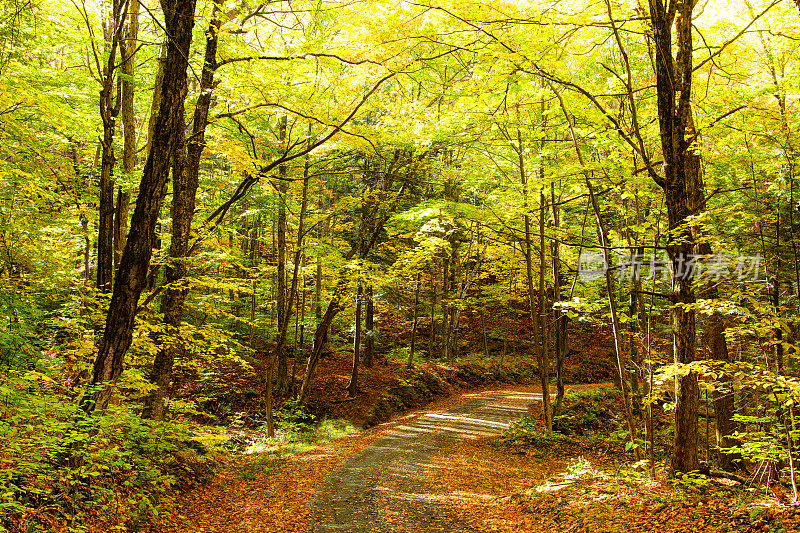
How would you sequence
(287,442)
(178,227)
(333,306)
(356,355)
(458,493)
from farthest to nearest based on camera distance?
(356,355) < (333,306) < (287,442) < (458,493) < (178,227)

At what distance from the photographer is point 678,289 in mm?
5555

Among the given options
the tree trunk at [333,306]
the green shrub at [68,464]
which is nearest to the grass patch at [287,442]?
the tree trunk at [333,306]

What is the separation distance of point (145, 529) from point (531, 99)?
1103 centimetres

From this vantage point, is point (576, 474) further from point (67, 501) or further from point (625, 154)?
point (67, 501)

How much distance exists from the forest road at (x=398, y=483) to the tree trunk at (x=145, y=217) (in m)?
3.58

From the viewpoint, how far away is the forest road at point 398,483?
6.66 m

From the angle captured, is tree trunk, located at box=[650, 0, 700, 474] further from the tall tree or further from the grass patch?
the grass patch

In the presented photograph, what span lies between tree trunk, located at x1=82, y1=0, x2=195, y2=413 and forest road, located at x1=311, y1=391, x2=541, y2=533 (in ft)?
11.7

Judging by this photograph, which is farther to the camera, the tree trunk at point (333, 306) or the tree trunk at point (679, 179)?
the tree trunk at point (333, 306)

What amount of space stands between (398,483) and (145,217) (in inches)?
260

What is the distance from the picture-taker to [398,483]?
873 cm

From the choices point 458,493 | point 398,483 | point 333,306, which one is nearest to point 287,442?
point 333,306

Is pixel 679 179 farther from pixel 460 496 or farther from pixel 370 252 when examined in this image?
pixel 370 252

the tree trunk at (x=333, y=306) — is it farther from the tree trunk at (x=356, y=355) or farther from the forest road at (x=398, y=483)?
the forest road at (x=398, y=483)
